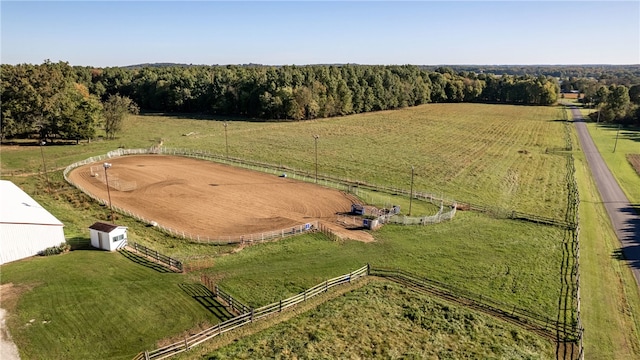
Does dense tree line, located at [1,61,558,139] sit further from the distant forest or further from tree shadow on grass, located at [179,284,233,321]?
tree shadow on grass, located at [179,284,233,321]

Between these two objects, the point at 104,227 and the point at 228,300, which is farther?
the point at 104,227

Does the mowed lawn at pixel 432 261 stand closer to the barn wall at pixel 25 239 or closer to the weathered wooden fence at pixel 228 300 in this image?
the weathered wooden fence at pixel 228 300

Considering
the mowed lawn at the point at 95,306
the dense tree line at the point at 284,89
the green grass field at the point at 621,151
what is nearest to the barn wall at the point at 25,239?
the mowed lawn at the point at 95,306

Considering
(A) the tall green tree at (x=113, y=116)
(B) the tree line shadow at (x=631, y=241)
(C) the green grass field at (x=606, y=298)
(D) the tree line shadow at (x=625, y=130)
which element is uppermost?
(A) the tall green tree at (x=113, y=116)

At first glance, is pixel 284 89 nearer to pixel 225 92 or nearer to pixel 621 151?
pixel 225 92

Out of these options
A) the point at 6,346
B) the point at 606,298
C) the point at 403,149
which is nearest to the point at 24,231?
the point at 6,346
